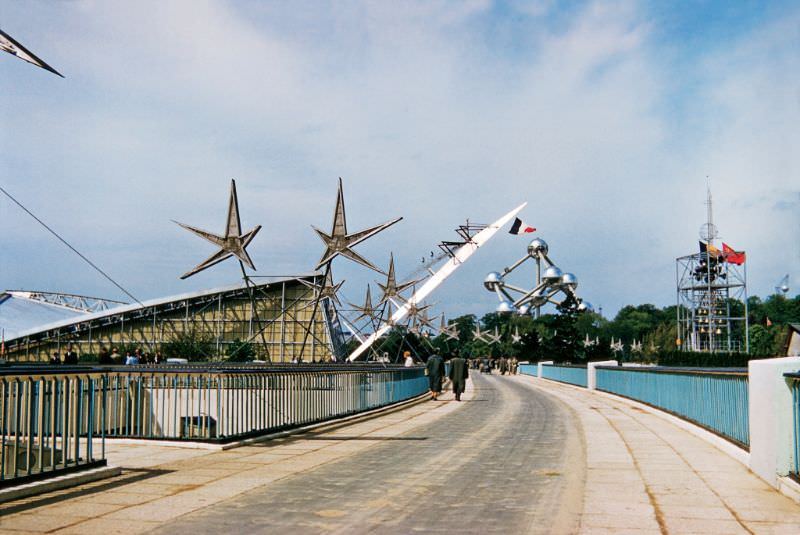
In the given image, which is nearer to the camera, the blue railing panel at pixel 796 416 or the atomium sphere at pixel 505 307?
the blue railing panel at pixel 796 416

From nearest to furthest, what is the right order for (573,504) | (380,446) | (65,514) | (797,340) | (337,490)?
1. (65,514)
2. (573,504)
3. (337,490)
4. (380,446)
5. (797,340)

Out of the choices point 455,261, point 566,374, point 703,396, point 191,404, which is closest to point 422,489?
point 191,404

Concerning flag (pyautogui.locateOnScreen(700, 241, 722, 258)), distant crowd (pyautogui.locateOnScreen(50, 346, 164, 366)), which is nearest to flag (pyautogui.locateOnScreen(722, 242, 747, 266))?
flag (pyautogui.locateOnScreen(700, 241, 722, 258))

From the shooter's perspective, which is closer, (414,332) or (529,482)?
(529,482)

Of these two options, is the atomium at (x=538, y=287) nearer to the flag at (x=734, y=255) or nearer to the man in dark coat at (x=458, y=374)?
the flag at (x=734, y=255)

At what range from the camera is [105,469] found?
9648 millimetres

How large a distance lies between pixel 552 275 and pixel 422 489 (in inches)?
3585

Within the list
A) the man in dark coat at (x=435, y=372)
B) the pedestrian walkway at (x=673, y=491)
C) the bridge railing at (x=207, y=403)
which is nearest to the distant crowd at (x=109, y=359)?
the man in dark coat at (x=435, y=372)

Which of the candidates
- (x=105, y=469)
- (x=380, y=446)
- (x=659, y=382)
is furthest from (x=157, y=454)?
(x=659, y=382)

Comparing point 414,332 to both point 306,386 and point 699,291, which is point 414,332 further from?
point 306,386

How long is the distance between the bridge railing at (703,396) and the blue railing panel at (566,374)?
11.9m

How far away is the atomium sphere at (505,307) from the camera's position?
105562mm

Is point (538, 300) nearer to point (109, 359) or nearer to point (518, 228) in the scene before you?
point (518, 228)

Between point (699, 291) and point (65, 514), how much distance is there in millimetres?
87550
